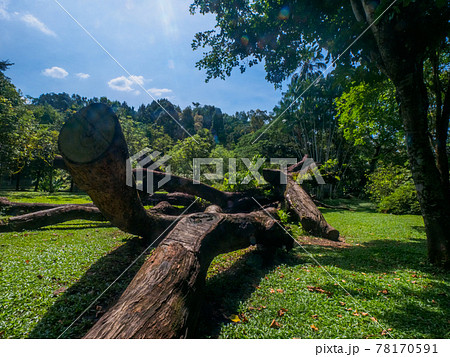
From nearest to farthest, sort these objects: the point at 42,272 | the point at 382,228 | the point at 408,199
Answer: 1. the point at 42,272
2. the point at 382,228
3. the point at 408,199

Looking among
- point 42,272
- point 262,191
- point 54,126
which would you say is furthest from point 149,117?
point 42,272

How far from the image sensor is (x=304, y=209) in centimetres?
737

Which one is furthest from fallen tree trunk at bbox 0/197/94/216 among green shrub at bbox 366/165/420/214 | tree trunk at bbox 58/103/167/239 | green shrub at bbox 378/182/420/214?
green shrub at bbox 378/182/420/214

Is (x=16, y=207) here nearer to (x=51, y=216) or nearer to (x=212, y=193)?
(x=51, y=216)

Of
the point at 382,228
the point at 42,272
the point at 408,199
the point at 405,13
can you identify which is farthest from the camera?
the point at 408,199

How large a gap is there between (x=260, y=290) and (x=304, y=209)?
4.63m

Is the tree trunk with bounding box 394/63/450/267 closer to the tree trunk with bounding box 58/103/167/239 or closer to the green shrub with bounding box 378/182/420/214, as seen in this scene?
the tree trunk with bounding box 58/103/167/239

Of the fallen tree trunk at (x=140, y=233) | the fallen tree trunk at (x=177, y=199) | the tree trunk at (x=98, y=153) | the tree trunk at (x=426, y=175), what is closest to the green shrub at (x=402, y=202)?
the tree trunk at (x=426, y=175)

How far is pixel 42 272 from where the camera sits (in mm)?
3502

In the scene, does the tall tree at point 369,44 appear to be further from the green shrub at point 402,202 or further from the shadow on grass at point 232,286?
the green shrub at point 402,202

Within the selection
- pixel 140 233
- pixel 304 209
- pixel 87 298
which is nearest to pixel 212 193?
pixel 304 209

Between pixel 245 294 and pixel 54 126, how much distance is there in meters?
47.8

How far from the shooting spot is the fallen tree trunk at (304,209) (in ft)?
22.1
